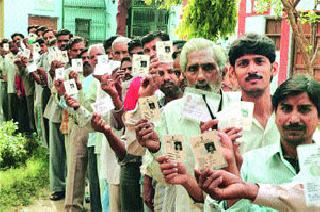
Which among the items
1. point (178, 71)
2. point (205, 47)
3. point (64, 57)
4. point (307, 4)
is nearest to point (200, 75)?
point (205, 47)

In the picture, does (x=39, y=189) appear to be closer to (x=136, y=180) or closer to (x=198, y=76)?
(x=136, y=180)

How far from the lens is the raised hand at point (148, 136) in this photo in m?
3.00

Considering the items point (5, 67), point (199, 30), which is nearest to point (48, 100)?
point (5, 67)

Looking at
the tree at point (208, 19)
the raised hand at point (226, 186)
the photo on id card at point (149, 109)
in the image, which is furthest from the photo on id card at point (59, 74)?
the tree at point (208, 19)

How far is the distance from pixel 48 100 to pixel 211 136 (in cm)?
581

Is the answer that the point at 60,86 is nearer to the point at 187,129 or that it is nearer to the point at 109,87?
the point at 109,87

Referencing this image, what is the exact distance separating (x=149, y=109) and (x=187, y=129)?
Answer: 0.28m

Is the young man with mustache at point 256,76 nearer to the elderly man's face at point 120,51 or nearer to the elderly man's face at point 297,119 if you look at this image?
the elderly man's face at point 297,119

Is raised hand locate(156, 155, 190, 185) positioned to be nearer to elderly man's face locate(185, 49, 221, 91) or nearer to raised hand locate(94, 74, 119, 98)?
elderly man's face locate(185, 49, 221, 91)

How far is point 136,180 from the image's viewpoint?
4.20m

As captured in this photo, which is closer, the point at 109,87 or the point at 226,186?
the point at 226,186

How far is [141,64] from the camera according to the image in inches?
157

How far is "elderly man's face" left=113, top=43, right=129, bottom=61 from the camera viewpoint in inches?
201

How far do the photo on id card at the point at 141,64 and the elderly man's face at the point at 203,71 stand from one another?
3.02 feet
